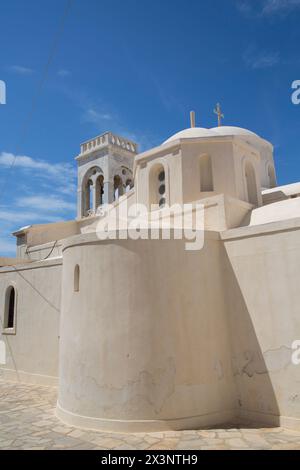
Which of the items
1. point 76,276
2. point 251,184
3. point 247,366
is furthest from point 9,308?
point 251,184

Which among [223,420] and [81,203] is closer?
[223,420]

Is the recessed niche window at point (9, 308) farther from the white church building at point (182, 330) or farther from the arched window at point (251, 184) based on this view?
the arched window at point (251, 184)

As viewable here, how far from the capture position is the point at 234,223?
352 inches

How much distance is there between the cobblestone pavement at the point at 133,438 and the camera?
5594 millimetres

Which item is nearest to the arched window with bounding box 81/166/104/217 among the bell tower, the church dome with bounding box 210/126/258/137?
the bell tower

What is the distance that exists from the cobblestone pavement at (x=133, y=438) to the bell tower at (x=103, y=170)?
14688 mm

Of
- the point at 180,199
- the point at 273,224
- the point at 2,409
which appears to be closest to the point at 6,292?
the point at 2,409

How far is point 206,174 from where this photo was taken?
1073cm

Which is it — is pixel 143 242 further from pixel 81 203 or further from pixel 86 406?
pixel 81 203

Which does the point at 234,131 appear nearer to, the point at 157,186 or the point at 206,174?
the point at 206,174

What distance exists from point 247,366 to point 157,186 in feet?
20.2

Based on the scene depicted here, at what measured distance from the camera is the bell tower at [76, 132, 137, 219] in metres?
20.9

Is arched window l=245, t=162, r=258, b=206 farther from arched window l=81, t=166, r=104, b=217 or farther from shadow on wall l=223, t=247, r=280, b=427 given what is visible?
arched window l=81, t=166, r=104, b=217
